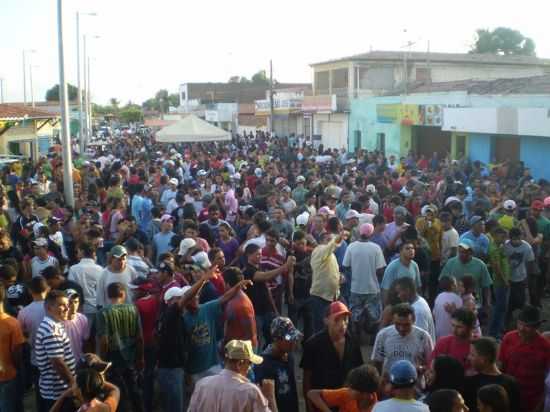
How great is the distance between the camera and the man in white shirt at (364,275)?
831 centimetres

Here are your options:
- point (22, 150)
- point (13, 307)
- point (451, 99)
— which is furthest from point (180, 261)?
point (22, 150)

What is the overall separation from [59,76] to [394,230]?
31.7 feet

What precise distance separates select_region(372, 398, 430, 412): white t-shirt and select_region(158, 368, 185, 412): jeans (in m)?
2.34

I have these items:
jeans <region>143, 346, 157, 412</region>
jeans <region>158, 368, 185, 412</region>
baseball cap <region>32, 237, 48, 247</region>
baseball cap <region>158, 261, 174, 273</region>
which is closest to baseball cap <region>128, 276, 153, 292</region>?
baseball cap <region>158, 261, 174, 273</region>

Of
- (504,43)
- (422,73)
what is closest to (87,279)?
(422,73)

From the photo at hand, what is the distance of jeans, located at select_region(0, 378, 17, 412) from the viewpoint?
5.90 meters

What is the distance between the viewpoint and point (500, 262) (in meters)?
8.75

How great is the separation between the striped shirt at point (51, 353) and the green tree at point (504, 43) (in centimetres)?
6601

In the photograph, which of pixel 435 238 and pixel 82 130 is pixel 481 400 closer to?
pixel 435 238

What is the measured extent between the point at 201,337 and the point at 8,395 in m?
1.68

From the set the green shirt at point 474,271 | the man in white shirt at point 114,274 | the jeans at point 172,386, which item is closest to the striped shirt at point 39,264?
the man in white shirt at point 114,274

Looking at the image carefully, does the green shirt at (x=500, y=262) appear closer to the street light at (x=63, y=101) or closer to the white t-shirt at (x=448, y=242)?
the white t-shirt at (x=448, y=242)

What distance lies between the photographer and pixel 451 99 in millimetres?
25469

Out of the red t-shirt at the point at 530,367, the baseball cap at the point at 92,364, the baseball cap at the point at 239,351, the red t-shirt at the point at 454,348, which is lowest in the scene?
the red t-shirt at the point at 530,367
